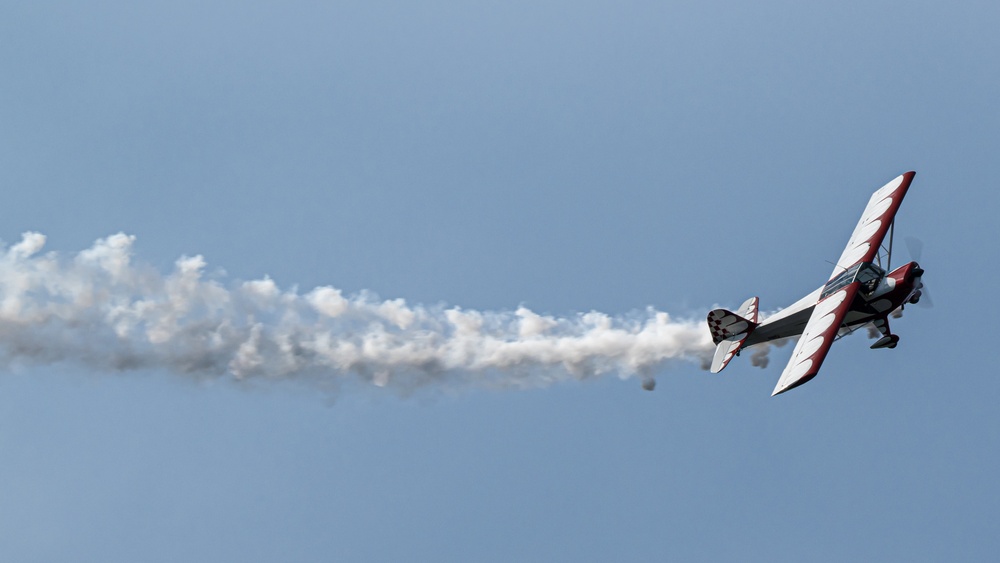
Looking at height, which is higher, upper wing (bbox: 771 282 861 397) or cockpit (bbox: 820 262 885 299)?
cockpit (bbox: 820 262 885 299)

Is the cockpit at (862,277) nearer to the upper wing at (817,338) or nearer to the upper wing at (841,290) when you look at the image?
the upper wing at (841,290)

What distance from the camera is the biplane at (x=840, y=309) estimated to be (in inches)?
1706

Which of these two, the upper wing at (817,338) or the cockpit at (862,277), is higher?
the cockpit at (862,277)

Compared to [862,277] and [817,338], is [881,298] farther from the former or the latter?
[817,338]

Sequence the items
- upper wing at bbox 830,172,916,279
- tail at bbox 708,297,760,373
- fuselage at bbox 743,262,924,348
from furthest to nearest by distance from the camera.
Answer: upper wing at bbox 830,172,916,279, tail at bbox 708,297,760,373, fuselage at bbox 743,262,924,348

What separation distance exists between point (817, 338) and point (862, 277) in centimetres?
349

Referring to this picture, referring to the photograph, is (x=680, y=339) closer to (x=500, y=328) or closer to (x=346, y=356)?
(x=500, y=328)

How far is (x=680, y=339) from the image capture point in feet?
167

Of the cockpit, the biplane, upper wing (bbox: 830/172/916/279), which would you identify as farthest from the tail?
upper wing (bbox: 830/172/916/279)

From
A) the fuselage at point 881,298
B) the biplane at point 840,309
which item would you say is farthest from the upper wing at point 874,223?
the fuselage at point 881,298

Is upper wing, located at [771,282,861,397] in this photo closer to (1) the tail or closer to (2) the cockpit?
(2) the cockpit

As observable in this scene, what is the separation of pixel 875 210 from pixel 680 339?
9549 mm

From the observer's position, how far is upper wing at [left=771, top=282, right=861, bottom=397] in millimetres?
40906

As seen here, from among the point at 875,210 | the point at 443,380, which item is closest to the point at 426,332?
the point at 443,380
